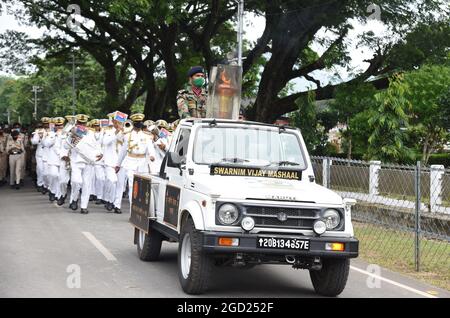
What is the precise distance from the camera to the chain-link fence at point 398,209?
11.4m

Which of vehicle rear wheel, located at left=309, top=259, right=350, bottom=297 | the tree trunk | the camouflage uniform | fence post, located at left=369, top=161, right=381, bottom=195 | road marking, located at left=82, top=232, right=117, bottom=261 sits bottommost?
road marking, located at left=82, top=232, right=117, bottom=261

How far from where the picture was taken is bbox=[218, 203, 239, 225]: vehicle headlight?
8250mm

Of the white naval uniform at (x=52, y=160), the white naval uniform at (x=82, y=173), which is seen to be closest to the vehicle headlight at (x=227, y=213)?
the white naval uniform at (x=82, y=173)

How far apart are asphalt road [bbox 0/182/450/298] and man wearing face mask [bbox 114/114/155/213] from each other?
117 inches

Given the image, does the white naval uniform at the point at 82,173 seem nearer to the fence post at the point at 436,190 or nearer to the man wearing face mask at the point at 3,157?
the fence post at the point at 436,190

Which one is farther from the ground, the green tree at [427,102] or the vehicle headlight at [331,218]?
the green tree at [427,102]

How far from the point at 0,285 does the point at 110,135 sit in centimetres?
1072

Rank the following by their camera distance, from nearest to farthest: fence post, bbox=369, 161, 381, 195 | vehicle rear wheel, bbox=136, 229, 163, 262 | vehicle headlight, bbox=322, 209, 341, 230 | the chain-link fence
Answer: vehicle headlight, bbox=322, 209, 341, 230, vehicle rear wheel, bbox=136, 229, 163, 262, the chain-link fence, fence post, bbox=369, 161, 381, 195

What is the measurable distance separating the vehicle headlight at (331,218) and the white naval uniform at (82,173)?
9.62 m

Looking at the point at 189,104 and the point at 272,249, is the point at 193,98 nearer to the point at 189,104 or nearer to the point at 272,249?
the point at 189,104

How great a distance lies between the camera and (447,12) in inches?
1059

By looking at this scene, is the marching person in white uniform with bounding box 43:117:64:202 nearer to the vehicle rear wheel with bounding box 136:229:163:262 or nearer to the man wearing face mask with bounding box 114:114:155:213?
the man wearing face mask with bounding box 114:114:155:213

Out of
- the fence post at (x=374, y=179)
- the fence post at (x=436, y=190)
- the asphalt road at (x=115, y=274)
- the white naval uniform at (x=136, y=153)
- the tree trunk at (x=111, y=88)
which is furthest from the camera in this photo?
the tree trunk at (x=111, y=88)

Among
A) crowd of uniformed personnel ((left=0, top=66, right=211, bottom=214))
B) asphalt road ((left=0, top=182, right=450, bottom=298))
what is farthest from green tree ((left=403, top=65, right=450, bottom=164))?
asphalt road ((left=0, top=182, right=450, bottom=298))
